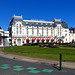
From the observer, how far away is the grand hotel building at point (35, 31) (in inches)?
3228

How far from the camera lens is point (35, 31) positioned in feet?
291

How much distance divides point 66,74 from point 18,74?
3.43m

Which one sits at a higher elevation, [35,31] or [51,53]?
[35,31]

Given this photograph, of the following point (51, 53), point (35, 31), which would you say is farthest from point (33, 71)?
point (35, 31)

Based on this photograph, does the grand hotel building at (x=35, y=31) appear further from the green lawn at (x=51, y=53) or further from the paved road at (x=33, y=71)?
the paved road at (x=33, y=71)

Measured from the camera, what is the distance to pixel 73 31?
10744 centimetres

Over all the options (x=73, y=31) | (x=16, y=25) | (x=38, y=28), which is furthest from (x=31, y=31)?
(x=73, y=31)

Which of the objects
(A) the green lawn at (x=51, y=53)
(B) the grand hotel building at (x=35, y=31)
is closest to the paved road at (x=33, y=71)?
(A) the green lawn at (x=51, y=53)

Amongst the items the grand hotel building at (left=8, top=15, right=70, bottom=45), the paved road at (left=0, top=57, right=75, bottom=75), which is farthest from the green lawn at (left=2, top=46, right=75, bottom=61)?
the grand hotel building at (left=8, top=15, right=70, bottom=45)

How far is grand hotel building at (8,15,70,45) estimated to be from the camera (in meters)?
82.0

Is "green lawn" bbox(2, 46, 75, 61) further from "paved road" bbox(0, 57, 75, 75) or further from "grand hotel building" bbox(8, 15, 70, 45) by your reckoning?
"grand hotel building" bbox(8, 15, 70, 45)

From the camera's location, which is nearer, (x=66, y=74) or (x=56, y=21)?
(x=66, y=74)

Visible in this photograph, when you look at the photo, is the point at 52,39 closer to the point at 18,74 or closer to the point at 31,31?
the point at 31,31

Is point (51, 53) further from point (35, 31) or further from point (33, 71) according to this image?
point (35, 31)
